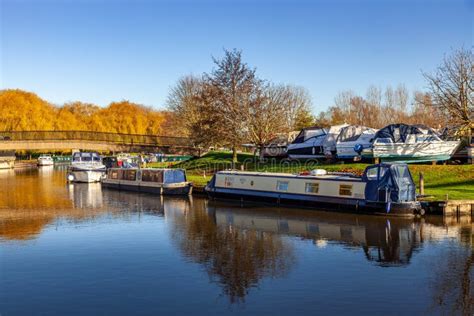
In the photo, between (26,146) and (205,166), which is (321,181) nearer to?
(205,166)

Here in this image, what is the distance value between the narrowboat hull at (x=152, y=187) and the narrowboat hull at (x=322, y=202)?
305 cm

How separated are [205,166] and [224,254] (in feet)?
119

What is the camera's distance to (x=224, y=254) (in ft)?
71.6

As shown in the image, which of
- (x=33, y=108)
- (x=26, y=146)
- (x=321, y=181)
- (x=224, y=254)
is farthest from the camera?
(x=33, y=108)

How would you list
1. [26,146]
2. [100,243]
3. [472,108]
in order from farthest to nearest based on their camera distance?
[26,146] → [472,108] → [100,243]

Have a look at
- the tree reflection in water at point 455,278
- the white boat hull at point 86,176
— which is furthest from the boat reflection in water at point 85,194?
the tree reflection in water at point 455,278

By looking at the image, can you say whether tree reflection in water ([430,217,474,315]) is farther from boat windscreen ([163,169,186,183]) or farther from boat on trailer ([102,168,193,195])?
boat windscreen ([163,169,186,183])

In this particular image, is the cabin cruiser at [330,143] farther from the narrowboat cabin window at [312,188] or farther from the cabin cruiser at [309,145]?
the narrowboat cabin window at [312,188]

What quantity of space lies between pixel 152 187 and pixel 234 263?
26055 millimetres

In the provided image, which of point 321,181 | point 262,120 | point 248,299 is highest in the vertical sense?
point 262,120

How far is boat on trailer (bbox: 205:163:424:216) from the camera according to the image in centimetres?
2947

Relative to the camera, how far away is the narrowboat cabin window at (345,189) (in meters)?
31.4

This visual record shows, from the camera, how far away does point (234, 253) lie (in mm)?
22062

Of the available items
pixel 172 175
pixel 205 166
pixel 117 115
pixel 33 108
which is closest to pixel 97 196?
pixel 172 175
